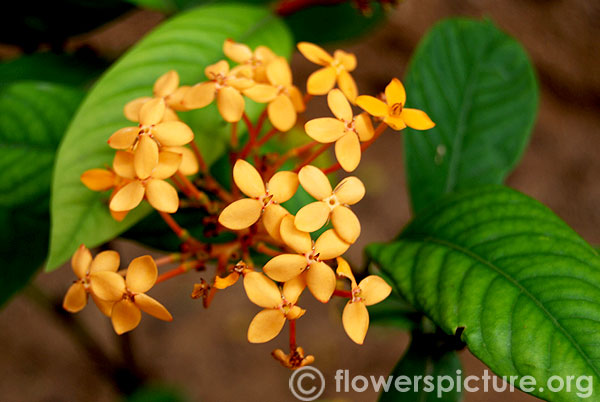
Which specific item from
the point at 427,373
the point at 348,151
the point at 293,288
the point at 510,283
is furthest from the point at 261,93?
the point at 427,373

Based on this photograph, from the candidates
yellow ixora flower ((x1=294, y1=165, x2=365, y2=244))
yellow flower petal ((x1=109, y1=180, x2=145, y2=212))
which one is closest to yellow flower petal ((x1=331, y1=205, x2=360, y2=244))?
yellow ixora flower ((x1=294, y1=165, x2=365, y2=244))

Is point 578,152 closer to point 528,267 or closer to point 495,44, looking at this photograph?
point 495,44

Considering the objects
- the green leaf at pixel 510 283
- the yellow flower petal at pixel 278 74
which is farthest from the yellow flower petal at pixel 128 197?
the green leaf at pixel 510 283

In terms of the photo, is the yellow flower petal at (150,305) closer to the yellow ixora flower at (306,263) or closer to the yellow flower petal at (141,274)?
the yellow flower petal at (141,274)

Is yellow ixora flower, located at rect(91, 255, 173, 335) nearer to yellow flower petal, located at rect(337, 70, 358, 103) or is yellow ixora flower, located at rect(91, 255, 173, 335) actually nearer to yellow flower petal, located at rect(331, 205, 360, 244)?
yellow flower petal, located at rect(331, 205, 360, 244)

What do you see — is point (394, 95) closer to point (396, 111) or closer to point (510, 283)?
point (396, 111)
